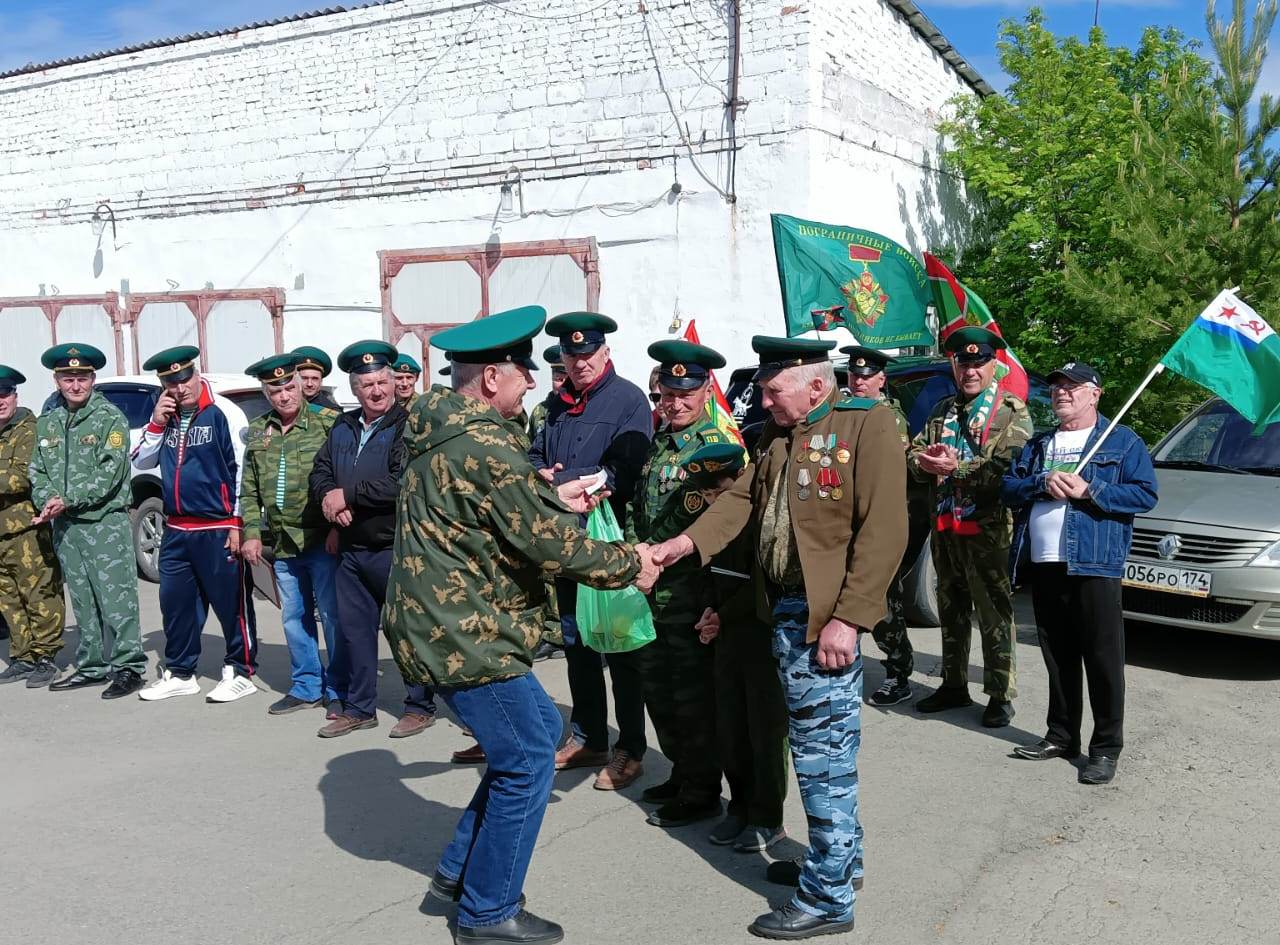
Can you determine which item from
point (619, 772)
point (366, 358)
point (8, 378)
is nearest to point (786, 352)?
point (619, 772)

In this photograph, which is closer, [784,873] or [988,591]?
[784,873]

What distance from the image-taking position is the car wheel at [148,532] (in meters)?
10.0

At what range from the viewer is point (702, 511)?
4344mm

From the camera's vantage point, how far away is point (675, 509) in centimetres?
439

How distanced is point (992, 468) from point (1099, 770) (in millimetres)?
1489

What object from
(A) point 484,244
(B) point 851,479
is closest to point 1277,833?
(B) point 851,479

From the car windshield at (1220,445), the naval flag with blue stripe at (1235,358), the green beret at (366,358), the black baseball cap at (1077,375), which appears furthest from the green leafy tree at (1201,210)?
the green beret at (366,358)

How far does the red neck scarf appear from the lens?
5.15m

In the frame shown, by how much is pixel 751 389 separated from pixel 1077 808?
13.4ft

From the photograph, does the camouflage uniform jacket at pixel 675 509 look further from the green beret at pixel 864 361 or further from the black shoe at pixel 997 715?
the black shoe at pixel 997 715

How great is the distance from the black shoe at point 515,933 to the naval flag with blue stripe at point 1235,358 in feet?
12.6

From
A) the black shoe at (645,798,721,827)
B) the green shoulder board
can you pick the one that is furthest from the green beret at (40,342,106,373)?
the green shoulder board

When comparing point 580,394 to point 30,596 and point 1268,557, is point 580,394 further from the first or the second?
point 30,596

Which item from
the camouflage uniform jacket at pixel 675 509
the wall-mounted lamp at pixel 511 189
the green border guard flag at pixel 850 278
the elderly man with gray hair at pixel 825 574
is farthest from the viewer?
the wall-mounted lamp at pixel 511 189
